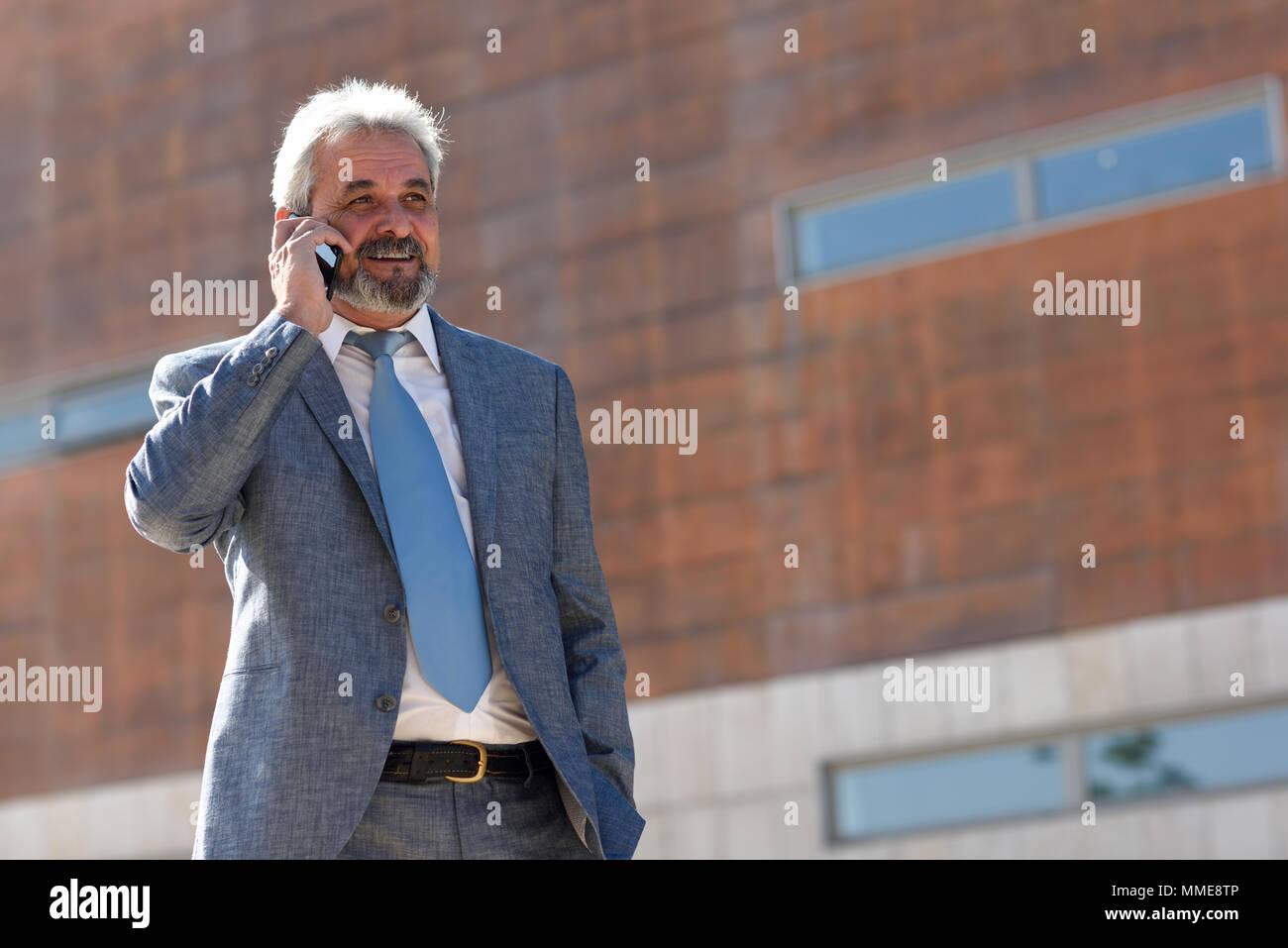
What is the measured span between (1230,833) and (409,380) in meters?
13.3

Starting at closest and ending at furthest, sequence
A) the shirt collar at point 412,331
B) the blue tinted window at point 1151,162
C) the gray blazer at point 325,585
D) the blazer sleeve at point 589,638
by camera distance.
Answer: the gray blazer at point 325,585
the blazer sleeve at point 589,638
the shirt collar at point 412,331
the blue tinted window at point 1151,162

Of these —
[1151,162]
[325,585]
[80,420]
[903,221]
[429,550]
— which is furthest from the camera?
[80,420]

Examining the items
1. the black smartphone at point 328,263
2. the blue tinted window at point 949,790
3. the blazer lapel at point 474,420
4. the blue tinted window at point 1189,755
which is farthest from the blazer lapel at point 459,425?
the blue tinted window at point 949,790

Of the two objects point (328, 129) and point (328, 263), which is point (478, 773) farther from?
point (328, 129)

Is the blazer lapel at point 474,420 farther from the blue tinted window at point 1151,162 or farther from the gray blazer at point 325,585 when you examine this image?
the blue tinted window at point 1151,162

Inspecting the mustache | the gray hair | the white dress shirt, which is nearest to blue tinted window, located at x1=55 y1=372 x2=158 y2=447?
the gray hair

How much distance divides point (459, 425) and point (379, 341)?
253 millimetres

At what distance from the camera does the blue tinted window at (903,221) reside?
1705 centimetres

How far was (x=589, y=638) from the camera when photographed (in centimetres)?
338

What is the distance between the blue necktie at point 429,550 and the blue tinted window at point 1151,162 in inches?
559

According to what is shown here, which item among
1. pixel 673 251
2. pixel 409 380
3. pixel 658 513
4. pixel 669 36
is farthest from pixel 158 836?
pixel 409 380

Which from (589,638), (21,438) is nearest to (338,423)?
(589,638)

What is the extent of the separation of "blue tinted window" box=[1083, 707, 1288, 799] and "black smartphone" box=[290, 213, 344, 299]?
13598 millimetres
